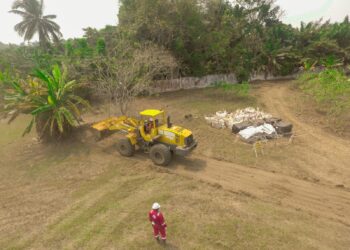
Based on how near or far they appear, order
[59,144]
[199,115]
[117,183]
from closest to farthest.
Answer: [117,183] → [59,144] → [199,115]

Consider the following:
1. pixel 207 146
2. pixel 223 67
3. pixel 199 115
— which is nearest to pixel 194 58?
pixel 223 67

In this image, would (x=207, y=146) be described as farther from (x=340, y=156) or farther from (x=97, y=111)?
(x=97, y=111)

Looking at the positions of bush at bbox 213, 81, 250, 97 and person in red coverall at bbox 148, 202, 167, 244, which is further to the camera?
bush at bbox 213, 81, 250, 97

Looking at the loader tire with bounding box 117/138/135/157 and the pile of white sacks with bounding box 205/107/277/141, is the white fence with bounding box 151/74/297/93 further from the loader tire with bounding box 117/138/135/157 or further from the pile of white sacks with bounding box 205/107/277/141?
the loader tire with bounding box 117/138/135/157

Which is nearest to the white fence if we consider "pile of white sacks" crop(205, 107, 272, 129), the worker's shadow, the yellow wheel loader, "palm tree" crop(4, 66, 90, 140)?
"pile of white sacks" crop(205, 107, 272, 129)

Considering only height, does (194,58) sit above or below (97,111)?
above

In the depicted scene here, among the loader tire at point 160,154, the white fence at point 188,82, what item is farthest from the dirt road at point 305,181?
the white fence at point 188,82

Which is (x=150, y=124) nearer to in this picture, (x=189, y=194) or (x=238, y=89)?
(x=189, y=194)
